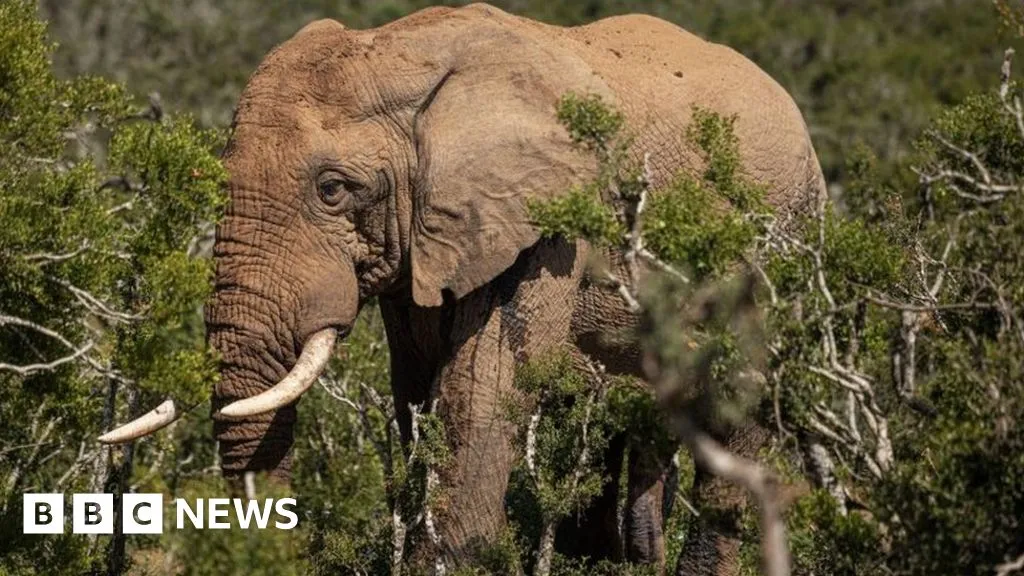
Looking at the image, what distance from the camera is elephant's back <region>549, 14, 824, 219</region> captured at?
10.3 metres

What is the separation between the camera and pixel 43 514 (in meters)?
10.8

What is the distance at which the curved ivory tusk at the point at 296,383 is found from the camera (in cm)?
945

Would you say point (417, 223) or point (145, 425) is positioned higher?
point (417, 223)

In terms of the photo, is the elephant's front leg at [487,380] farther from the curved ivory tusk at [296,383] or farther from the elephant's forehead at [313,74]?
the elephant's forehead at [313,74]

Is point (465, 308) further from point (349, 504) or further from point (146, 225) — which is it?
point (349, 504)

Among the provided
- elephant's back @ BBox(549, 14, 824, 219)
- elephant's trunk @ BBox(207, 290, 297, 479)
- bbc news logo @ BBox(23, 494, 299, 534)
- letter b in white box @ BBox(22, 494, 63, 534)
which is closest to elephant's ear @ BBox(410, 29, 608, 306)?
elephant's back @ BBox(549, 14, 824, 219)

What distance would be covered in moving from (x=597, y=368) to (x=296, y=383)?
1.63 metres

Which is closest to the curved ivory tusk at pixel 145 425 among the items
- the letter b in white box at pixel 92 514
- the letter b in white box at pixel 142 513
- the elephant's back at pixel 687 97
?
the letter b in white box at pixel 142 513

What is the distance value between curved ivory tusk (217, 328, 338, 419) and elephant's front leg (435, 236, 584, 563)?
61 cm

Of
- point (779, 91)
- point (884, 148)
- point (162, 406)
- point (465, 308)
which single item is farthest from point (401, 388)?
point (884, 148)

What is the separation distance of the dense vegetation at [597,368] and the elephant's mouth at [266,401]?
5.7 inches

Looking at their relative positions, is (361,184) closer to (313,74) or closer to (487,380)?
(313,74)

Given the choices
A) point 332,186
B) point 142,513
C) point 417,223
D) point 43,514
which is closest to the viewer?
point 332,186

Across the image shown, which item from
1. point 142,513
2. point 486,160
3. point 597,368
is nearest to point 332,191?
point 486,160
